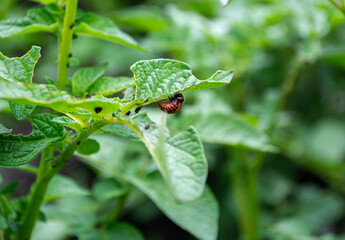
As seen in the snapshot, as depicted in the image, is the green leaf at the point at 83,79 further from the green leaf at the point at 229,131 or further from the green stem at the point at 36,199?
the green leaf at the point at 229,131

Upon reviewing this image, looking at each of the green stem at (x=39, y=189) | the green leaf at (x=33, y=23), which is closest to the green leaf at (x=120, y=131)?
the green stem at (x=39, y=189)

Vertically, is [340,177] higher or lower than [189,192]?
lower

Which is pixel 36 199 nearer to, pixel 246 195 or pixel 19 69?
pixel 19 69

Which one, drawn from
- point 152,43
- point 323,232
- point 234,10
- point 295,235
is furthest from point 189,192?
point 323,232

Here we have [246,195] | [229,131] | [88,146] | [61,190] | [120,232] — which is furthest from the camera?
[246,195]

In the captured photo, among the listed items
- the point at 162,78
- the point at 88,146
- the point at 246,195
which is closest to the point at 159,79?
the point at 162,78

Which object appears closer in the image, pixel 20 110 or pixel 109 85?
pixel 20 110

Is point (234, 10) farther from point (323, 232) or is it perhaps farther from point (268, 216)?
point (323, 232)
